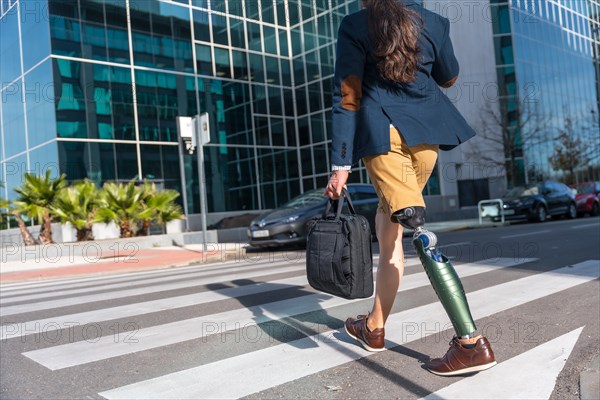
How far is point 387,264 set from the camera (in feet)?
9.34

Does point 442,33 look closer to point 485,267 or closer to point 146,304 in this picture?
point 146,304

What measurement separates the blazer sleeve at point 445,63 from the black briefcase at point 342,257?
2.85 ft

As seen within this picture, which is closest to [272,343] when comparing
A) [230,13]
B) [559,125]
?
[230,13]

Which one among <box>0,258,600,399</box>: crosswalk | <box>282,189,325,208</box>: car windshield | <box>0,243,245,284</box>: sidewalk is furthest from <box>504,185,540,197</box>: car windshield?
<box>0,258,600,399</box>: crosswalk

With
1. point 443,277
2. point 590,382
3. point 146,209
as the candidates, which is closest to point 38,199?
point 146,209

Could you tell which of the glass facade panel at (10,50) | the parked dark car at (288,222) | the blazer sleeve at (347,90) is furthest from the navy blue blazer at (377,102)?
the glass facade panel at (10,50)

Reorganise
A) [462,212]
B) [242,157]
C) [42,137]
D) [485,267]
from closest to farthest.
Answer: [485,267]
[42,137]
[462,212]
[242,157]

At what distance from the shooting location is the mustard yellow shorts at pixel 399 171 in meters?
2.50

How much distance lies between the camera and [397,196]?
8.18ft

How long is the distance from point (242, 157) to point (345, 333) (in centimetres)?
2404

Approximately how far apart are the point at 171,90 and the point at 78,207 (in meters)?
11.6

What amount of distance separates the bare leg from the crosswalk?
312mm

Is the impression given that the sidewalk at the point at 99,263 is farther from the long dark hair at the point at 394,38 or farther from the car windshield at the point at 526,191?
the car windshield at the point at 526,191

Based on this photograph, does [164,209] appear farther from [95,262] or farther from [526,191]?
[526,191]
